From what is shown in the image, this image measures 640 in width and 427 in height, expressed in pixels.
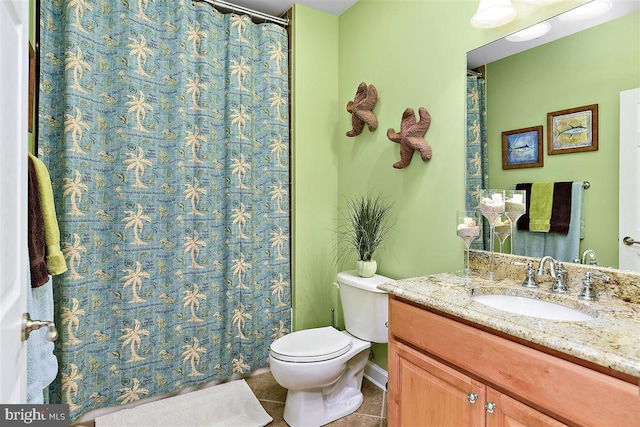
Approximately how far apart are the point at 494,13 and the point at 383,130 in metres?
0.85

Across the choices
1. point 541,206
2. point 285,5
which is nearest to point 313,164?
point 285,5

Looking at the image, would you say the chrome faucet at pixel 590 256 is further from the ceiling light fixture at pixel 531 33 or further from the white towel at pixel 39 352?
the white towel at pixel 39 352

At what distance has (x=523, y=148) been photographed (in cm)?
152

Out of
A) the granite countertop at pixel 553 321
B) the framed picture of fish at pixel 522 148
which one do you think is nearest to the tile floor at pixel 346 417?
the granite countertop at pixel 553 321

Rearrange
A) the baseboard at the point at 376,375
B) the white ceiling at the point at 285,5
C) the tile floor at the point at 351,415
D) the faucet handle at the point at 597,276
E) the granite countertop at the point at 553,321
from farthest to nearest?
1. the white ceiling at the point at 285,5
2. the baseboard at the point at 376,375
3. the tile floor at the point at 351,415
4. the faucet handle at the point at 597,276
5. the granite countertop at the point at 553,321

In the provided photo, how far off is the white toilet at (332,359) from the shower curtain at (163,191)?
54 cm

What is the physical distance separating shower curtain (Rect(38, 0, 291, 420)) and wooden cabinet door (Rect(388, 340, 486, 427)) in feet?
3.84

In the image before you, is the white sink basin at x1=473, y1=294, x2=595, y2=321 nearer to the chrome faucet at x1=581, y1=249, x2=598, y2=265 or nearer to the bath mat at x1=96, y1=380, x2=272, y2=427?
the chrome faucet at x1=581, y1=249, x2=598, y2=265

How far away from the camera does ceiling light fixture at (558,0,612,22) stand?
1.28 m

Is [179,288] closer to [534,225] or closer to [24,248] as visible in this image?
[24,248]

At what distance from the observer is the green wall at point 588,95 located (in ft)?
4.08

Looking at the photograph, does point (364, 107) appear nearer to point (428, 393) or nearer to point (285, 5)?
point (285, 5)

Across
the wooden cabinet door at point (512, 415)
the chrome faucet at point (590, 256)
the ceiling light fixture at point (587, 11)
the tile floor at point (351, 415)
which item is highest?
the ceiling light fixture at point (587, 11)

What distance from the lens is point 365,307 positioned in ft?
6.52
